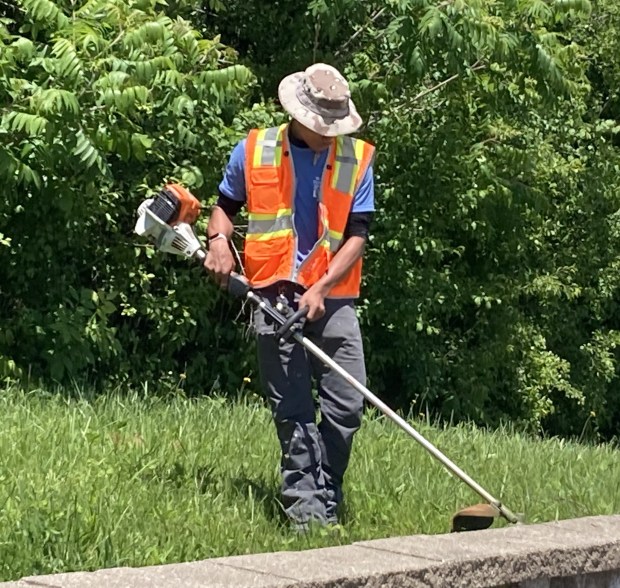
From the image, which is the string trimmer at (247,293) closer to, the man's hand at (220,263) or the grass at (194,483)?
the man's hand at (220,263)

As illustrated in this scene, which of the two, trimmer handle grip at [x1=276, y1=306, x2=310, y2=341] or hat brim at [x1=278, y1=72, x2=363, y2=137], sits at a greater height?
hat brim at [x1=278, y1=72, x2=363, y2=137]

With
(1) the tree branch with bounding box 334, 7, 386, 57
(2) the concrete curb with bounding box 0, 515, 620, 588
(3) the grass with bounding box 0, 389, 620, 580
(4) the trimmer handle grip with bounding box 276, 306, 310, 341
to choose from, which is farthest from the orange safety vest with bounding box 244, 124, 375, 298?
(1) the tree branch with bounding box 334, 7, 386, 57

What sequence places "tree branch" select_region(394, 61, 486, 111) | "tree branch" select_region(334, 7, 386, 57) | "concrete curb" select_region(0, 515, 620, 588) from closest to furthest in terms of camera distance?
1. "concrete curb" select_region(0, 515, 620, 588)
2. "tree branch" select_region(394, 61, 486, 111)
3. "tree branch" select_region(334, 7, 386, 57)

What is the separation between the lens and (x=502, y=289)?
13969 mm

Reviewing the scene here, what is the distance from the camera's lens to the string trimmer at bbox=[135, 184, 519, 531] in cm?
556

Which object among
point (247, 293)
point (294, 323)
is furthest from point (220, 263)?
point (294, 323)

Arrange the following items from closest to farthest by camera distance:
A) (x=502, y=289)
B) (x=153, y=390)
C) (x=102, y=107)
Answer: (x=102, y=107), (x=153, y=390), (x=502, y=289)

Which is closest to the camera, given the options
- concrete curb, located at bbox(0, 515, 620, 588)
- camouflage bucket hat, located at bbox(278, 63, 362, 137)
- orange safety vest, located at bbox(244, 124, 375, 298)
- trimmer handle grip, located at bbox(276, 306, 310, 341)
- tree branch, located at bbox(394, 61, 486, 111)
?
concrete curb, located at bbox(0, 515, 620, 588)

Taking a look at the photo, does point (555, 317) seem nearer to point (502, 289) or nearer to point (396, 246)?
point (502, 289)

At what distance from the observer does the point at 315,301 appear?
18.2 feet

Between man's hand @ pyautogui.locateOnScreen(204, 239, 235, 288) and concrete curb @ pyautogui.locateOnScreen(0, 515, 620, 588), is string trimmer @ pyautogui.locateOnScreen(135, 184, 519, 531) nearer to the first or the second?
man's hand @ pyautogui.locateOnScreen(204, 239, 235, 288)

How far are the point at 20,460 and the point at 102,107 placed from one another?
312 cm

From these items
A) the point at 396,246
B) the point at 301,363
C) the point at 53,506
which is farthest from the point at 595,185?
the point at 53,506

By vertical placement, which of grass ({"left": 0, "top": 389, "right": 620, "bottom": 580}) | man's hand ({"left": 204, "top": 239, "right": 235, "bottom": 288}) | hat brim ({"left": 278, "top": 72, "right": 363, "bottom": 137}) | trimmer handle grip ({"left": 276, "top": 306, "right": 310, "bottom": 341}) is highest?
hat brim ({"left": 278, "top": 72, "right": 363, "bottom": 137})
